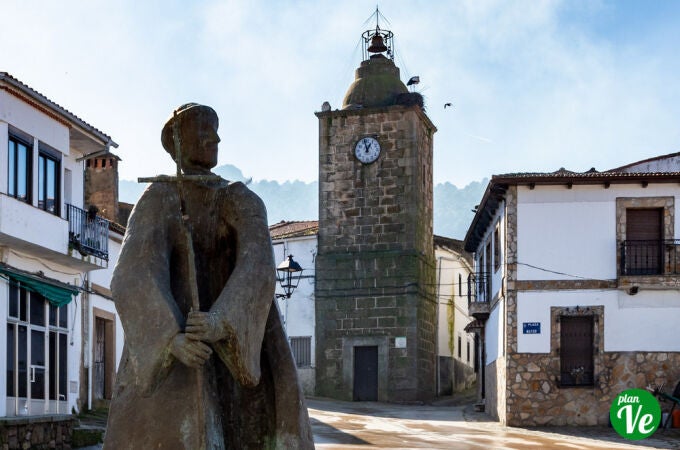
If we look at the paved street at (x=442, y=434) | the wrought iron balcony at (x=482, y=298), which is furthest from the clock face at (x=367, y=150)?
the paved street at (x=442, y=434)

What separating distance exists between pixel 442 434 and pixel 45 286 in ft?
26.0

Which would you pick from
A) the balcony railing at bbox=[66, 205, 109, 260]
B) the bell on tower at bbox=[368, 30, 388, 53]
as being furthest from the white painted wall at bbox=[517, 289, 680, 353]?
the bell on tower at bbox=[368, 30, 388, 53]

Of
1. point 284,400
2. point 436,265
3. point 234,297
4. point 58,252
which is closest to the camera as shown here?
point 234,297

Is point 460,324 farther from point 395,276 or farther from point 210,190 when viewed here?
point 210,190

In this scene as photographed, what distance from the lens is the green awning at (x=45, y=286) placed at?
1895 cm

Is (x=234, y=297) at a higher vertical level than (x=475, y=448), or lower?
higher

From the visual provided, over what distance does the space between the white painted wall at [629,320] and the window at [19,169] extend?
1113 centimetres

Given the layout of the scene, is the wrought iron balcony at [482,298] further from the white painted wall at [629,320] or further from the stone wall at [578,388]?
the stone wall at [578,388]

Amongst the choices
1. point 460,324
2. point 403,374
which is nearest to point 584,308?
point 403,374

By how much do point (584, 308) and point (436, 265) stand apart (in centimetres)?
1519

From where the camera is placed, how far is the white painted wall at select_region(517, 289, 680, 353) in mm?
24672

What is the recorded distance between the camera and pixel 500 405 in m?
26.2

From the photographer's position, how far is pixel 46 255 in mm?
20484

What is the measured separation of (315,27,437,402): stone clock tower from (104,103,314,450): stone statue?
3006 centimetres
